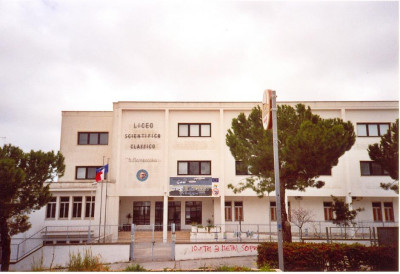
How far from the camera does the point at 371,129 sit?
25.8m

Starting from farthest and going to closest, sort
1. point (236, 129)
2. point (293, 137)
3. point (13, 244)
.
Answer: point (13, 244) → point (236, 129) → point (293, 137)

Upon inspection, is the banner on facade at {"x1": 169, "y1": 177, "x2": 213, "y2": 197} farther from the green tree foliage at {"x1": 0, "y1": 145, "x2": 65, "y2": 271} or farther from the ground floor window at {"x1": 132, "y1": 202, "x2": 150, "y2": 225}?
the green tree foliage at {"x1": 0, "y1": 145, "x2": 65, "y2": 271}

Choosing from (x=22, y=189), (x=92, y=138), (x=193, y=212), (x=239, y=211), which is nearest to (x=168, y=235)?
(x=193, y=212)

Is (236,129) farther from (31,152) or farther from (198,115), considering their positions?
(198,115)

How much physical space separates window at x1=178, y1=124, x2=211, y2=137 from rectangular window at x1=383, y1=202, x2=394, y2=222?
13.6 metres

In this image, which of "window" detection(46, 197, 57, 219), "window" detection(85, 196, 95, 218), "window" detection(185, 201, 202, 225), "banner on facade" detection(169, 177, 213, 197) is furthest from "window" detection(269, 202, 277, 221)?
"window" detection(46, 197, 57, 219)

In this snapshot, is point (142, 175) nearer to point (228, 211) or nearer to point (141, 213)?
point (141, 213)

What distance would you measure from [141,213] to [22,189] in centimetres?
1294

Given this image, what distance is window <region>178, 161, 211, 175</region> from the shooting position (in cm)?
2569

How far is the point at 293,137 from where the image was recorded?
13.1 m

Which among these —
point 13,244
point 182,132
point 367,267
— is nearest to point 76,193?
point 13,244

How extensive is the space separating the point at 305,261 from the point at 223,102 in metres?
15.7

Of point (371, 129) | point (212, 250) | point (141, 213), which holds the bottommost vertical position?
point (212, 250)

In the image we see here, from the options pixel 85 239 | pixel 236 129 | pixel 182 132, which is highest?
pixel 182 132
